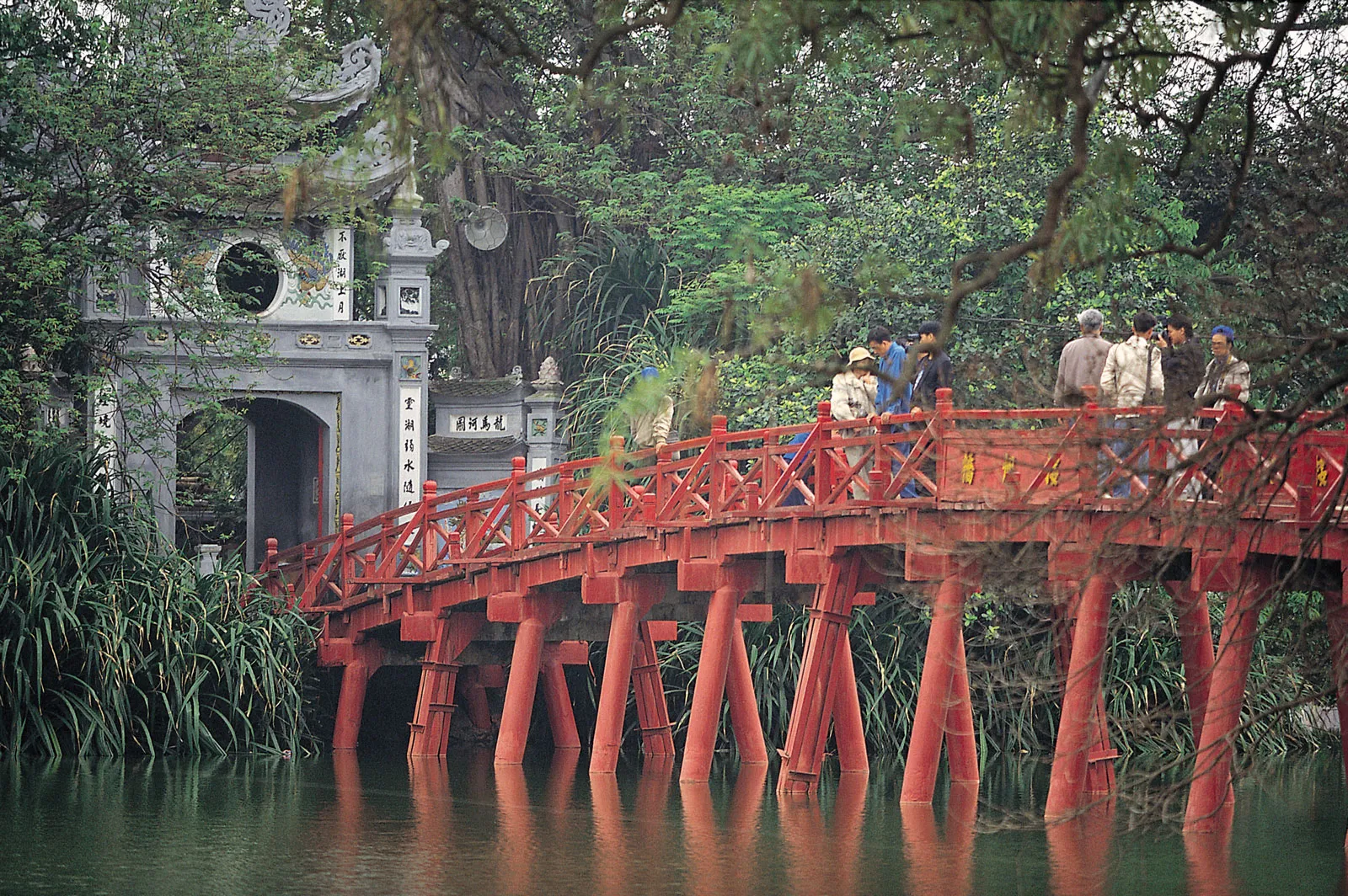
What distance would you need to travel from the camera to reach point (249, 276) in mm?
28031

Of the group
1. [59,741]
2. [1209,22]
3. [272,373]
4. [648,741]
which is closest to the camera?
[1209,22]

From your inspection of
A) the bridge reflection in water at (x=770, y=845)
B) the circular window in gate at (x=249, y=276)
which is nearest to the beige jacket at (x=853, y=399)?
the bridge reflection in water at (x=770, y=845)

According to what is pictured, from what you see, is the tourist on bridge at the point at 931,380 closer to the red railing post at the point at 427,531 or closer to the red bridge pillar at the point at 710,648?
the red bridge pillar at the point at 710,648

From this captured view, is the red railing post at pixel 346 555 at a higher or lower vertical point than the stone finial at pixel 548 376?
lower

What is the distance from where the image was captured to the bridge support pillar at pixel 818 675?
1948 cm

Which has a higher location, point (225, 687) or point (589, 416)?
point (589, 416)

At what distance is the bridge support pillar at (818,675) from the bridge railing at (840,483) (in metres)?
0.81

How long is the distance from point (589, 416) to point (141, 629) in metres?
7.68

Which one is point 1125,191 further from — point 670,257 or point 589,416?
point 670,257

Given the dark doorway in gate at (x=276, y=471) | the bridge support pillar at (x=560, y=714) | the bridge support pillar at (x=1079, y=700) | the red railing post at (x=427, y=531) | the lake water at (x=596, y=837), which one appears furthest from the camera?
the dark doorway in gate at (x=276, y=471)

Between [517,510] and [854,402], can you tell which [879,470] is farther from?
[517,510]

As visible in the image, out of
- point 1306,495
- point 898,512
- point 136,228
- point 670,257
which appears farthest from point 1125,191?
point 670,257

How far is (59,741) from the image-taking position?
22.2m

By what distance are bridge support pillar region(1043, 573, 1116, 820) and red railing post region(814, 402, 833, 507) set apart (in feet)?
8.33
